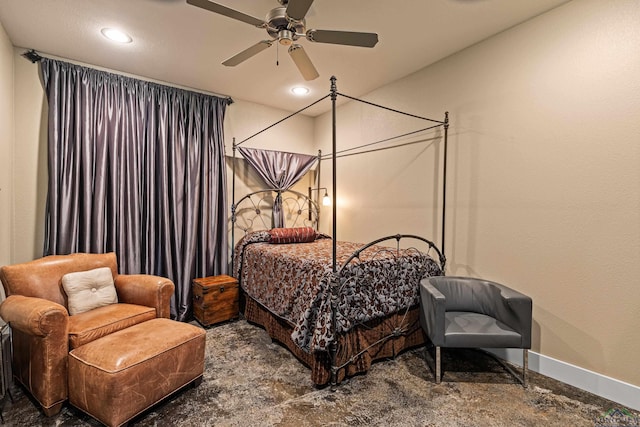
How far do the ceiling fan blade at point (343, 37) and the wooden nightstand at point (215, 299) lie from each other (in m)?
2.56

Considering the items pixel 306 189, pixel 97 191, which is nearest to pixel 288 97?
pixel 306 189

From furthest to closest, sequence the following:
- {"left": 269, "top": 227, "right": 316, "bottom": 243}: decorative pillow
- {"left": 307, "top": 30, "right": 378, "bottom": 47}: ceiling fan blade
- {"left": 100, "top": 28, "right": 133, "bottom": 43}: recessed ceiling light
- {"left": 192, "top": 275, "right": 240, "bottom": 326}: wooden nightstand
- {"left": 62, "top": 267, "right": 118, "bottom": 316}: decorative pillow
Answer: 1. {"left": 269, "top": 227, "right": 316, "bottom": 243}: decorative pillow
2. {"left": 192, "top": 275, "right": 240, "bottom": 326}: wooden nightstand
3. {"left": 100, "top": 28, "right": 133, "bottom": 43}: recessed ceiling light
4. {"left": 62, "top": 267, "right": 118, "bottom": 316}: decorative pillow
5. {"left": 307, "top": 30, "right": 378, "bottom": 47}: ceiling fan blade

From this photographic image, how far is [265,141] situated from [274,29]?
7.72 feet

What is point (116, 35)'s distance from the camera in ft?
8.18

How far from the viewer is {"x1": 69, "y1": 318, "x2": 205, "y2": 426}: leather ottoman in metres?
1.65

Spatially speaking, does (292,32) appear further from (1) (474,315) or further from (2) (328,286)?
(1) (474,315)

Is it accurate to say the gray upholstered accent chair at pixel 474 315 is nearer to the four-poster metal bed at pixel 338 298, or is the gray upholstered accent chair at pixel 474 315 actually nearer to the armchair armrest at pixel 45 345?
the four-poster metal bed at pixel 338 298

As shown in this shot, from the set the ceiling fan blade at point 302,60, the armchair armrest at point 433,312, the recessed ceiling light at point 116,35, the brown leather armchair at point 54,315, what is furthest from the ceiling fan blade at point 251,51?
the armchair armrest at point 433,312

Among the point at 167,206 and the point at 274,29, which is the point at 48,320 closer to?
the point at 167,206

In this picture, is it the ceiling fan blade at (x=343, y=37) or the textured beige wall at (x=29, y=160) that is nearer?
the ceiling fan blade at (x=343, y=37)

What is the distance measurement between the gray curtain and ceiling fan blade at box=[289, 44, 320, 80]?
1806mm

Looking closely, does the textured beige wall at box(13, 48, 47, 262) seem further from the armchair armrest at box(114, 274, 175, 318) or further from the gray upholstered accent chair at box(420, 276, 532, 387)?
→ the gray upholstered accent chair at box(420, 276, 532, 387)

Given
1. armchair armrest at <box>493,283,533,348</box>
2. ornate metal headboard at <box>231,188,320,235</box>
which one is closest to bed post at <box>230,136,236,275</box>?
ornate metal headboard at <box>231,188,320,235</box>

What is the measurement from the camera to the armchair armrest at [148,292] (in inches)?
95.7
